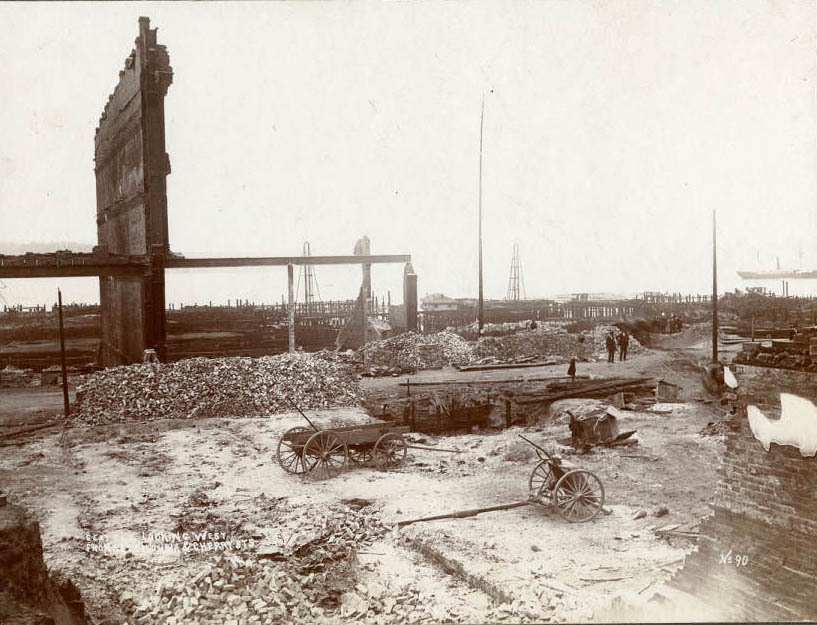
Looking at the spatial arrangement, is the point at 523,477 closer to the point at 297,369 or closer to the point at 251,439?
the point at 251,439

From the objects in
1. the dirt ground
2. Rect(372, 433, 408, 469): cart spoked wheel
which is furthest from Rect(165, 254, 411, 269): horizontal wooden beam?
Rect(372, 433, 408, 469): cart spoked wheel

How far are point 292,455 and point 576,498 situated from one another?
623 cm

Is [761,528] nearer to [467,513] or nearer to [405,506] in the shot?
[467,513]

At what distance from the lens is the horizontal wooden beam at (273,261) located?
19.4 meters

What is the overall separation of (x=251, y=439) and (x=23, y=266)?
7233mm

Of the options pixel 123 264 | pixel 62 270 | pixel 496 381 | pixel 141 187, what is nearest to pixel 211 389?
pixel 123 264

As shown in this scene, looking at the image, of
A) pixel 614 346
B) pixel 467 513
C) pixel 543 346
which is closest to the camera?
pixel 467 513

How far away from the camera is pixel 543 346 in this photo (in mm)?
27203

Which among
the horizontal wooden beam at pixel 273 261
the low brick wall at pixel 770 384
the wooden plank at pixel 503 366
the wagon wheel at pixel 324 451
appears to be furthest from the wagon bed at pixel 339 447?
the wooden plank at pixel 503 366

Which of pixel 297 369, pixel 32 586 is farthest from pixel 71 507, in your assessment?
pixel 297 369

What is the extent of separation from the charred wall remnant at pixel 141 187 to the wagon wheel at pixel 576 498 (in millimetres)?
13548

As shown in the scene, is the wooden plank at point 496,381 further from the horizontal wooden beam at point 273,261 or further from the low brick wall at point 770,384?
the low brick wall at point 770,384

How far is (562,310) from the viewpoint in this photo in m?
41.2

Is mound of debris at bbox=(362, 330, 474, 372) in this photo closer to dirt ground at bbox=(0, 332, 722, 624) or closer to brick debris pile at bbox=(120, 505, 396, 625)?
dirt ground at bbox=(0, 332, 722, 624)
